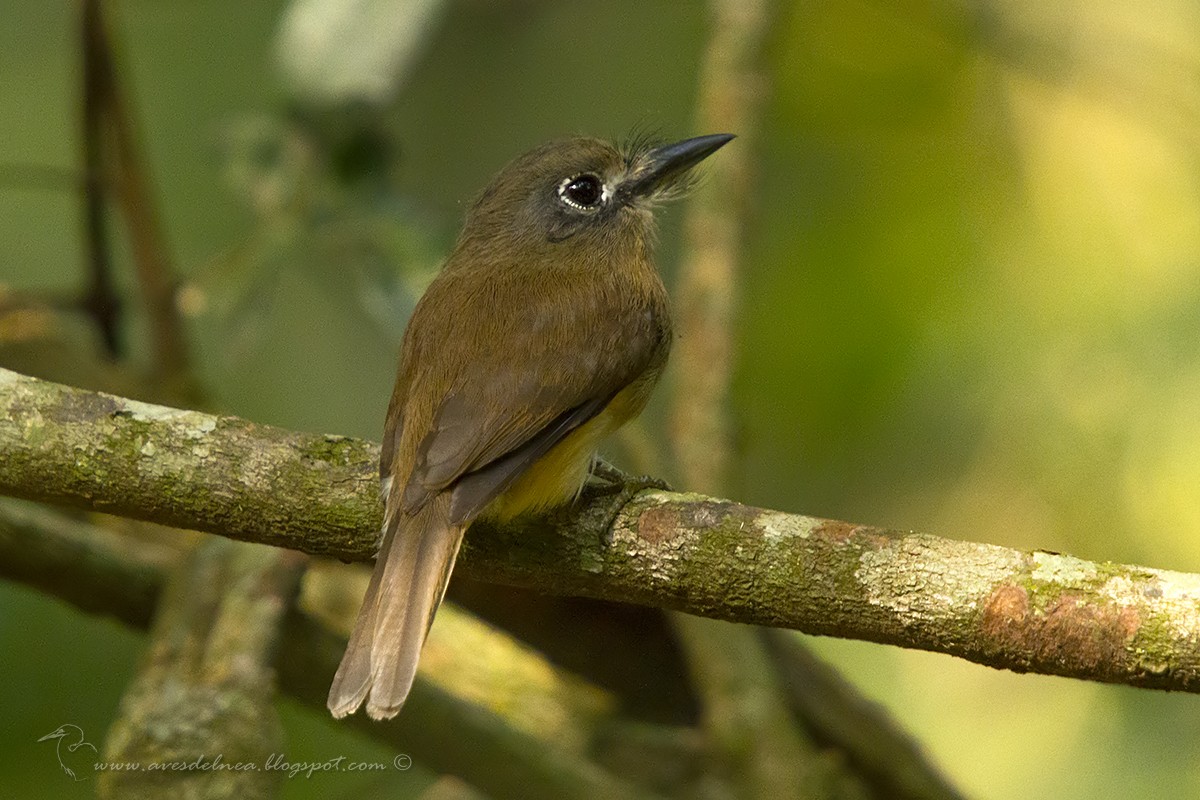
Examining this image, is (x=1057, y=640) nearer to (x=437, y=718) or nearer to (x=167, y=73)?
(x=437, y=718)

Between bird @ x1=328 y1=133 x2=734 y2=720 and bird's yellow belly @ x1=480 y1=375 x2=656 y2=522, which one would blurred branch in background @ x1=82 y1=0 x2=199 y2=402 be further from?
bird's yellow belly @ x1=480 y1=375 x2=656 y2=522

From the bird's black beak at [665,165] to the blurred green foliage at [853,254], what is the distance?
0.63 feet

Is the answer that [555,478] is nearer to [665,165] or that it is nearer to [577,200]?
[577,200]

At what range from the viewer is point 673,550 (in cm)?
214

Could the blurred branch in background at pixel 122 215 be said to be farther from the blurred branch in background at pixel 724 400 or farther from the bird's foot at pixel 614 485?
the bird's foot at pixel 614 485

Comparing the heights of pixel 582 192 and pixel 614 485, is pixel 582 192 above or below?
above

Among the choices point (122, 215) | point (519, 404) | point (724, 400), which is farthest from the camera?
point (122, 215)

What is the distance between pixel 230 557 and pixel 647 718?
3.73 ft

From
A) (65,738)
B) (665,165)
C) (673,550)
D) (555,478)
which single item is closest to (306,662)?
(65,738)

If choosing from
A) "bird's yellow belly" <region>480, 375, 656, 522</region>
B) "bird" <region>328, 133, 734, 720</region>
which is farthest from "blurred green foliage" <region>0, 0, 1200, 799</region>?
"bird's yellow belly" <region>480, 375, 656, 522</region>

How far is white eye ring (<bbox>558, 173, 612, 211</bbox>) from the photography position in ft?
10.5

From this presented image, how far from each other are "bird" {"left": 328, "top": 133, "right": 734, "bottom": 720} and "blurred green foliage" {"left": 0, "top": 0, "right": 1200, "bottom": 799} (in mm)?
411

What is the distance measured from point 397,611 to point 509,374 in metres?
0.49

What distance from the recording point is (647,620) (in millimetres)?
3404
